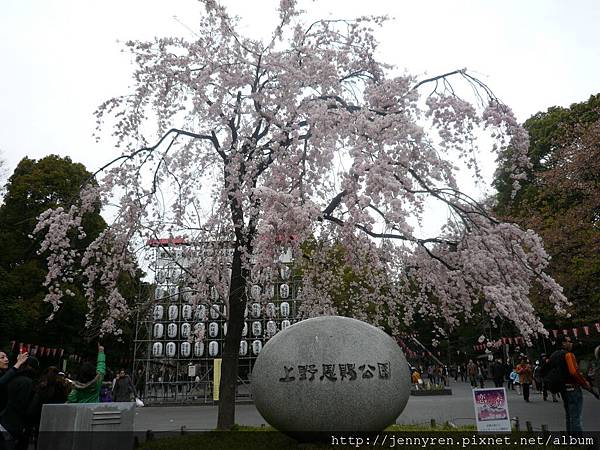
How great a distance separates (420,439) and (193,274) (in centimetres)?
618

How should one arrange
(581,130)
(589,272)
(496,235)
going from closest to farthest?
(496,235)
(589,272)
(581,130)

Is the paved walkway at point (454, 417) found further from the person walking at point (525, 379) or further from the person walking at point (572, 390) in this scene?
the person walking at point (572, 390)

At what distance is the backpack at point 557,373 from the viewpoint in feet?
26.4

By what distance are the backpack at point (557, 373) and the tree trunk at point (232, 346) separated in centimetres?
605

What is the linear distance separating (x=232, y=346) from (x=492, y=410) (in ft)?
17.5

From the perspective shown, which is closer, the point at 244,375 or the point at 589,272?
the point at 589,272

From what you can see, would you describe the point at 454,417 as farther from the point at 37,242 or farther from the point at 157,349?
the point at 37,242

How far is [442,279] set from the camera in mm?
10812

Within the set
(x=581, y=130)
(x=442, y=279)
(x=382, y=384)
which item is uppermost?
(x=581, y=130)

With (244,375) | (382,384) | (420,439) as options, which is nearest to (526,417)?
(420,439)

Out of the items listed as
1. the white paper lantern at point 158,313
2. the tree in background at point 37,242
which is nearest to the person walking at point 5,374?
the tree in background at point 37,242

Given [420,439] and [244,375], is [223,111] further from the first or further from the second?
[244,375]

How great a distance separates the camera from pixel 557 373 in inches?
320

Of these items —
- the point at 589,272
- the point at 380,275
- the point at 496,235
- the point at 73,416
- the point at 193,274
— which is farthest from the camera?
the point at 589,272
